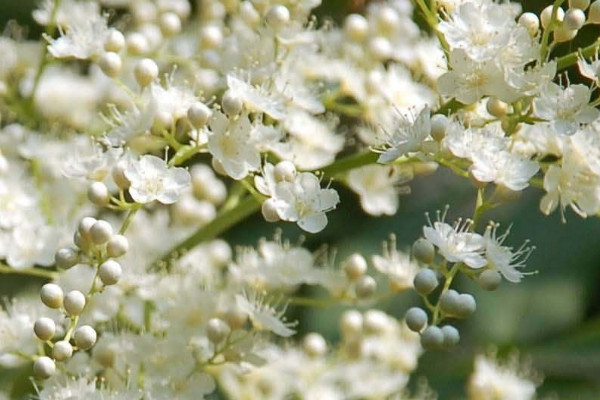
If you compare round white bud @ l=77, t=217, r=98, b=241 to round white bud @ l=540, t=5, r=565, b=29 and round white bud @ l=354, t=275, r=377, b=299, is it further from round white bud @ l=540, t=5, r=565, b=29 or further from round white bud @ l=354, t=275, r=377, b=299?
round white bud @ l=540, t=5, r=565, b=29

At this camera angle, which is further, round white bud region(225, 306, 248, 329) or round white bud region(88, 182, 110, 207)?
round white bud region(225, 306, 248, 329)

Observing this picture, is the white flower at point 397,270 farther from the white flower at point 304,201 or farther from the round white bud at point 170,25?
the round white bud at point 170,25

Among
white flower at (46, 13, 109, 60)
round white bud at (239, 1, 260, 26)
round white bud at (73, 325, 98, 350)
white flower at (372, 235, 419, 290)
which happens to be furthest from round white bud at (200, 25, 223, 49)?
round white bud at (73, 325, 98, 350)

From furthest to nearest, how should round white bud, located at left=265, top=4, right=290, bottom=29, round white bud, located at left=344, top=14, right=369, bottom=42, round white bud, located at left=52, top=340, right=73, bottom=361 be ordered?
round white bud, located at left=344, top=14, right=369, bottom=42
round white bud, located at left=265, top=4, right=290, bottom=29
round white bud, located at left=52, top=340, right=73, bottom=361

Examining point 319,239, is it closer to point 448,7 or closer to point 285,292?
point 285,292

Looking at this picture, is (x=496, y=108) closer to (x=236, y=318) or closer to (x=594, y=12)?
(x=594, y=12)

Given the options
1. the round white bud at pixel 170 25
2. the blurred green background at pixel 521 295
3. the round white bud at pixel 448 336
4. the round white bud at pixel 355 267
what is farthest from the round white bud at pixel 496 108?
the blurred green background at pixel 521 295
